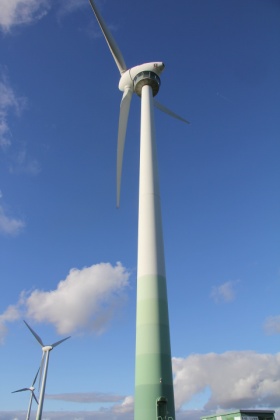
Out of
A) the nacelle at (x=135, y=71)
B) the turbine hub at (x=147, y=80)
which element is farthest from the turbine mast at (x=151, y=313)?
the nacelle at (x=135, y=71)

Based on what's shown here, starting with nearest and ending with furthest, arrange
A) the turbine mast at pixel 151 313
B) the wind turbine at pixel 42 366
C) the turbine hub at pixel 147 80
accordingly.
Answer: the turbine mast at pixel 151 313 < the turbine hub at pixel 147 80 < the wind turbine at pixel 42 366

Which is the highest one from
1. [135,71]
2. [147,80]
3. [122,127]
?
[135,71]

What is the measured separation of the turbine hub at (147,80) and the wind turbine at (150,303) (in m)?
3.17


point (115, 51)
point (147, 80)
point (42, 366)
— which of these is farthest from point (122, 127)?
point (42, 366)

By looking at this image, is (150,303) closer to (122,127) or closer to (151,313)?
(151,313)

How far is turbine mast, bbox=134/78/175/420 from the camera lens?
21406 millimetres

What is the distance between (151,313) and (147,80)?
28707 mm

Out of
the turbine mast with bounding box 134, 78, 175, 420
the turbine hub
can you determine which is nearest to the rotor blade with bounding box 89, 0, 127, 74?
the turbine hub

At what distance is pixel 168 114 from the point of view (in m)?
51.3

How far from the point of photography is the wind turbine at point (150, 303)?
21.5 metres

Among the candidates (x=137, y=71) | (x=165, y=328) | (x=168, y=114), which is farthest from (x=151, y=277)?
(x=168, y=114)

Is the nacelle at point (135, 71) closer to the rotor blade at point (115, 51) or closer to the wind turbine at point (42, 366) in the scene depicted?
the rotor blade at point (115, 51)

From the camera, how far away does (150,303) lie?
24.7 metres

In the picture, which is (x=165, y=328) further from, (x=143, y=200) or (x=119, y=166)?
(x=119, y=166)
